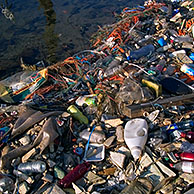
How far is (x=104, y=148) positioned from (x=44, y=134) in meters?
1.04

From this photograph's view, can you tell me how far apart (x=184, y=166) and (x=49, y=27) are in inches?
280

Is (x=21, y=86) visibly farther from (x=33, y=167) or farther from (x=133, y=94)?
(x=133, y=94)

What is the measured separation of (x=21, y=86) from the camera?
5406mm

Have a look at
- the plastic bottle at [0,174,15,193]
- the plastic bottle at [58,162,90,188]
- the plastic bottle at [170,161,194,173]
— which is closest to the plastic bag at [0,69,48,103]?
the plastic bottle at [0,174,15,193]

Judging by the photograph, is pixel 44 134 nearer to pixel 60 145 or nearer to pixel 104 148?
pixel 60 145

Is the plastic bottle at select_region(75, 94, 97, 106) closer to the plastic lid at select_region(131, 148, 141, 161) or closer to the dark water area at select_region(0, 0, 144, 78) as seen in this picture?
the plastic lid at select_region(131, 148, 141, 161)

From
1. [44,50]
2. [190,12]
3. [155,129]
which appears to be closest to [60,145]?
[155,129]

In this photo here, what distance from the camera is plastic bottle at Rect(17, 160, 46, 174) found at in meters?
3.44

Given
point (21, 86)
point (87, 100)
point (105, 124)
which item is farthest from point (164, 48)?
point (21, 86)

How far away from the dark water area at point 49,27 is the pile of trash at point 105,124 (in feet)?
3.68

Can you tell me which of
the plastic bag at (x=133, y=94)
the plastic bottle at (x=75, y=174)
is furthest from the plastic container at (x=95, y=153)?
the plastic bag at (x=133, y=94)

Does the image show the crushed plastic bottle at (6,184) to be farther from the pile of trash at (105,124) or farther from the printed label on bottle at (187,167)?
the printed label on bottle at (187,167)

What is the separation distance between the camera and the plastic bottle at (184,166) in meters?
3.07

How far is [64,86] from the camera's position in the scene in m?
5.42
